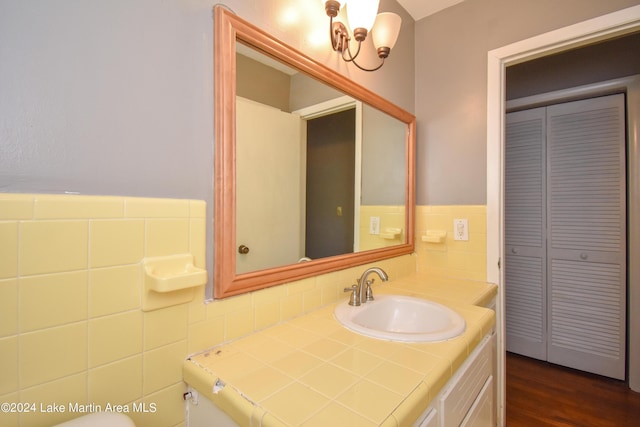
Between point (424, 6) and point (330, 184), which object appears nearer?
point (330, 184)

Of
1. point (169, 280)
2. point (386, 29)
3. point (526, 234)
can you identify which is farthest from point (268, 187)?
point (526, 234)

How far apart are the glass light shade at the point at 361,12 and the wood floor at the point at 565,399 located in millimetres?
2228

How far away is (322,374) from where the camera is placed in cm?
69

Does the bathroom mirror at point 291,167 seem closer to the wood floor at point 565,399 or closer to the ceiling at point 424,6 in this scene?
the ceiling at point 424,6

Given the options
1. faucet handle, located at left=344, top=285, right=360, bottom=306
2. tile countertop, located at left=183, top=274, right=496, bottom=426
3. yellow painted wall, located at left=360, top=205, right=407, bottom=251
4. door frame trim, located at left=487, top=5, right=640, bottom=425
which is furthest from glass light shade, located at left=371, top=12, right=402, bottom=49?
tile countertop, located at left=183, top=274, right=496, bottom=426

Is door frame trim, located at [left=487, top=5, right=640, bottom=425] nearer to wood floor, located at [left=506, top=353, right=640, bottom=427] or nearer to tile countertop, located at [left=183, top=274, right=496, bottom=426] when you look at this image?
wood floor, located at [left=506, top=353, right=640, bottom=427]

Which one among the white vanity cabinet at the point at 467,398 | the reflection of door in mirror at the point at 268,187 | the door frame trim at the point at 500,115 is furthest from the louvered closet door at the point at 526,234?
the reflection of door in mirror at the point at 268,187

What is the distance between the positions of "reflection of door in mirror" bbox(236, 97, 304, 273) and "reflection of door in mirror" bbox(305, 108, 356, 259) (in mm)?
66

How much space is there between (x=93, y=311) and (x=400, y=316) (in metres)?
1.05

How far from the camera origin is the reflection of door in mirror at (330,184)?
1.18m

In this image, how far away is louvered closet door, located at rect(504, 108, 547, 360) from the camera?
2.33m

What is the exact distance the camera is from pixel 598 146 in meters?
2.12

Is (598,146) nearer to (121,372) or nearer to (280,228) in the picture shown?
(280,228)

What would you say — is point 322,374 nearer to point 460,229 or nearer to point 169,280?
point 169,280
